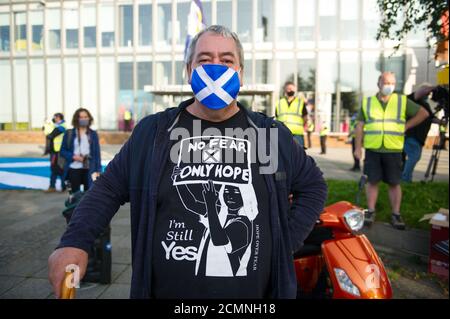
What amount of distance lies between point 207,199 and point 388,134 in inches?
151

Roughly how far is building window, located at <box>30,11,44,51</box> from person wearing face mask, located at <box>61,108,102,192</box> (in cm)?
361

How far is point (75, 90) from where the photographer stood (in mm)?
23016

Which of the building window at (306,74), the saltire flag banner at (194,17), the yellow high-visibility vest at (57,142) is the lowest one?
the yellow high-visibility vest at (57,142)

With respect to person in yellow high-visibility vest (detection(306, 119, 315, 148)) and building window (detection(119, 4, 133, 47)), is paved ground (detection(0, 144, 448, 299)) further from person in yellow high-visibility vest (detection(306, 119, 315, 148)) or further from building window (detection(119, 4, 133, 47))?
building window (detection(119, 4, 133, 47))

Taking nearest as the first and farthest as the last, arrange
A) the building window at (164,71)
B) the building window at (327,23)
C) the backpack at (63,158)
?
1. the backpack at (63,158)
2. the building window at (327,23)
3. the building window at (164,71)

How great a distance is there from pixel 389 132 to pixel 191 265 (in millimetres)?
3964

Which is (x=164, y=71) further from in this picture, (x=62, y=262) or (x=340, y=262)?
(x=62, y=262)

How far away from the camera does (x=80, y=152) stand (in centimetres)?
548

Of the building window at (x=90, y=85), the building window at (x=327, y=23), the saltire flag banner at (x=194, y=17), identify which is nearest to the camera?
the saltire flag banner at (x=194, y=17)

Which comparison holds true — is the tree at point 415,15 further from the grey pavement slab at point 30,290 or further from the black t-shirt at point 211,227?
the grey pavement slab at point 30,290

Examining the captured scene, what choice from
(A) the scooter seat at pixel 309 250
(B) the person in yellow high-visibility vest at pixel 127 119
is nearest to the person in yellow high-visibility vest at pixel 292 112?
(A) the scooter seat at pixel 309 250

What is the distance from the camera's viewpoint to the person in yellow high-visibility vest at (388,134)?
4.58 m

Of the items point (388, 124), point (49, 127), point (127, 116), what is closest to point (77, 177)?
point (49, 127)
